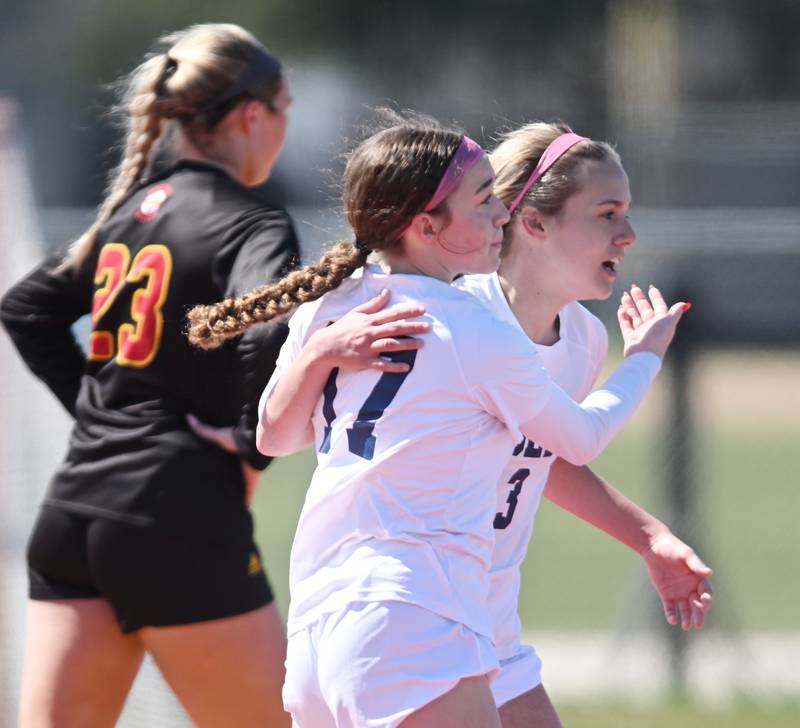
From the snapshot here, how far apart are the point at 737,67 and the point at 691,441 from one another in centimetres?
2024

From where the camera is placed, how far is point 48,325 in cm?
388

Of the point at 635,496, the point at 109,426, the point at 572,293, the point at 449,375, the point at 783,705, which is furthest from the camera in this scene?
the point at 635,496

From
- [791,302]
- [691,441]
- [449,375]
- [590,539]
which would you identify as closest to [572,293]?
[449,375]

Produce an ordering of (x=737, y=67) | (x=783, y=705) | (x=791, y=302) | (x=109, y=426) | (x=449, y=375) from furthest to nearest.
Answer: (x=737, y=67), (x=791, y=302), (x=783, y=705), (x=109, y=426), (x=449, y=375)

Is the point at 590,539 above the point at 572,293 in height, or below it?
below

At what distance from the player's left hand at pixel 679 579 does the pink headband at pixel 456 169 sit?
2.91ft

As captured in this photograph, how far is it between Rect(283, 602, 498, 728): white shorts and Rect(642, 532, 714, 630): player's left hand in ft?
2.22

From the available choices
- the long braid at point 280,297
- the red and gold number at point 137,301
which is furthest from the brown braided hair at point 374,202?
the red and gold number at point 137,301

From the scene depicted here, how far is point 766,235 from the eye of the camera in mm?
6691

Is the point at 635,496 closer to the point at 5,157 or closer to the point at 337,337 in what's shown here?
the point at 5,157

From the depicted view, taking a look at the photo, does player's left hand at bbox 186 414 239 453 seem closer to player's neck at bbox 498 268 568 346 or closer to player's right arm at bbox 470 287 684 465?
player's neck at bbox 498 268 568 346

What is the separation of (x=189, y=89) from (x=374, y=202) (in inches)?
41.9

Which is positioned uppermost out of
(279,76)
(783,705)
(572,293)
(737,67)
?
(279,76)

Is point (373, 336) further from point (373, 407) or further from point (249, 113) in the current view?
point (249, 113)
